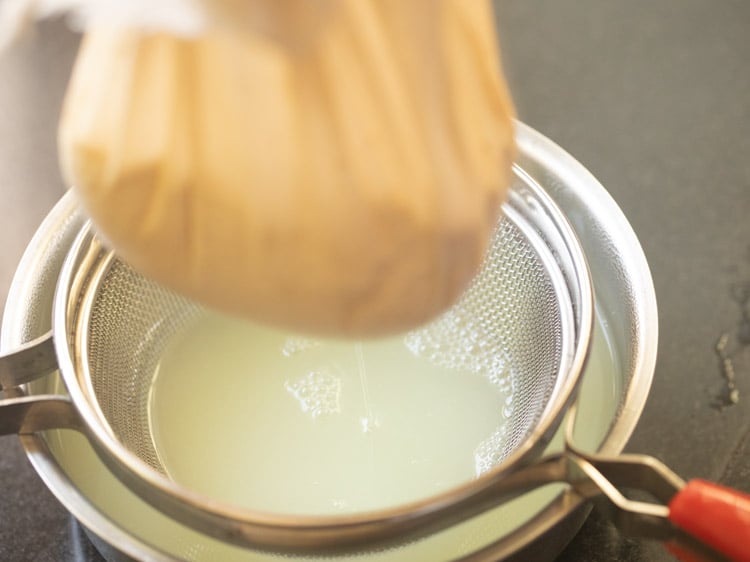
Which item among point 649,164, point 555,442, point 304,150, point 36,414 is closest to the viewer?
point 304,150

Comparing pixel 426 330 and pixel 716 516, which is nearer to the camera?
pixel 716 516

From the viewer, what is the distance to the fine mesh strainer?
51 cm

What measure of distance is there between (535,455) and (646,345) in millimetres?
135

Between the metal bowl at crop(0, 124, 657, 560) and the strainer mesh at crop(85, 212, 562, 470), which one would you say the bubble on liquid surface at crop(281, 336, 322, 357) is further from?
the metal bowl at crop(0, 124, 657, 560)

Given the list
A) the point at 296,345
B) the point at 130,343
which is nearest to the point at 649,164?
the point at 296,345

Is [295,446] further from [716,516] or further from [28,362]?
[716,516]

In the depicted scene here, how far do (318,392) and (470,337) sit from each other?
155 millimetres

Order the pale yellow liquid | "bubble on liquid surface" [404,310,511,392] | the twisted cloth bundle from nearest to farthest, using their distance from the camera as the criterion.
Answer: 1. the twisted cloth bundle
2. the pale yellow liquid
3. "bubble on liquid surface" [404,310,511,392]

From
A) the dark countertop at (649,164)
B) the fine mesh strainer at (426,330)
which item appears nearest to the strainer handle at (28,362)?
the fine mesh strainer at (426,330)

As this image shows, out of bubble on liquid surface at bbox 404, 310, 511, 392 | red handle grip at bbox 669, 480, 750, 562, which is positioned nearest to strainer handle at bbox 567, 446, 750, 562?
red handle grip at bbox 669, 480, 750, 562

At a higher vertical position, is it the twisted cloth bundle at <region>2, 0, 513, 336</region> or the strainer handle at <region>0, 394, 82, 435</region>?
the twisted cloth bundle at <region>2, 0, 513, 336</region>

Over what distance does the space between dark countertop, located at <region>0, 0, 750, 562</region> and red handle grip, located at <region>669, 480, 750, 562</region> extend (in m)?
0.18

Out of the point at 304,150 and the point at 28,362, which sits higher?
the point at 304,150

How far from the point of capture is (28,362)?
0.62 metres
